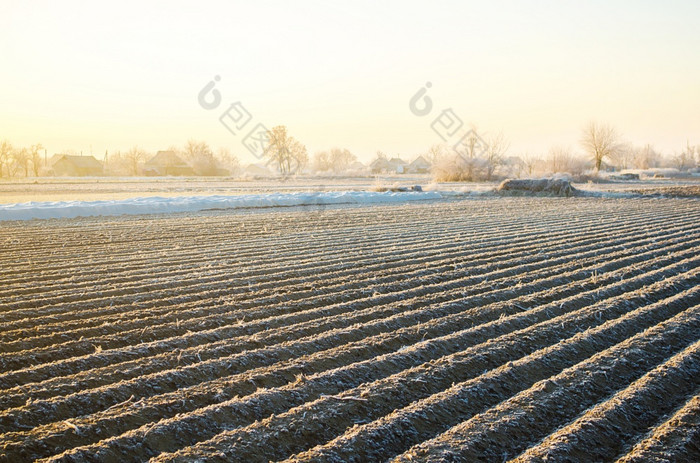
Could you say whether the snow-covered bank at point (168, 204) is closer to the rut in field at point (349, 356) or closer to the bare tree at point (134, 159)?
the rut in field at point (349, 356)

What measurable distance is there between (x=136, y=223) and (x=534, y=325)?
11099 millimetres

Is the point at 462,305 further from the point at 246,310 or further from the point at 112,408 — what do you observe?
the point at 112,408

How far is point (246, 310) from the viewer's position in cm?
529

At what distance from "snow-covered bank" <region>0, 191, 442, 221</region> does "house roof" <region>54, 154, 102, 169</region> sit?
6027cm

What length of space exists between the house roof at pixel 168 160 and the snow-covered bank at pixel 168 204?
53311mm

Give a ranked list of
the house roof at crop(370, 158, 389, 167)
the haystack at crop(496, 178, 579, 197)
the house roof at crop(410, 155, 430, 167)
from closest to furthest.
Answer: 1. the haystack at crop(496, 178, 579, 197)
2. the house roof at crop(410, 155, 430, 167)
3. the house roof at crop(370, 158, 389, 167)

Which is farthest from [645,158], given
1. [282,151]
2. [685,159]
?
[282,151]

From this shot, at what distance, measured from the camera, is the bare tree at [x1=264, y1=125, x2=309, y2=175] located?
68.8m

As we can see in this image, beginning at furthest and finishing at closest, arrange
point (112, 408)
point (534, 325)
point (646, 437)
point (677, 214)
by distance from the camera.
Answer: point (677, 214)
point (534, 325)
point (112, 408)
point (646, 437)

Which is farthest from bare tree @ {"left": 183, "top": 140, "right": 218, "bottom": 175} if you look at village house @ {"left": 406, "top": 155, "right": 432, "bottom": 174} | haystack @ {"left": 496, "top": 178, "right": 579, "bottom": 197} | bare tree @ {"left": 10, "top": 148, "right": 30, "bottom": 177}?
haystack @ {"left": 496, "top": 178, "right": 579, "bottom": 197}

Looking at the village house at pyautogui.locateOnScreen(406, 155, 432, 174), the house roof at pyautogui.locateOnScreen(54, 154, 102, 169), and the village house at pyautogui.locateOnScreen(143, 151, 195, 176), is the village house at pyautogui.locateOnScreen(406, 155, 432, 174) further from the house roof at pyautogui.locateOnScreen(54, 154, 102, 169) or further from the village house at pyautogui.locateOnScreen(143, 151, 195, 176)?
the house roof at pyautogui.locateOnScreen(54, 154, 102, 169)

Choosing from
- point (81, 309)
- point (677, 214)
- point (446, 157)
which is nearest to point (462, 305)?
point (81, 309)

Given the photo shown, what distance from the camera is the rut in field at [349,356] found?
2.89 m

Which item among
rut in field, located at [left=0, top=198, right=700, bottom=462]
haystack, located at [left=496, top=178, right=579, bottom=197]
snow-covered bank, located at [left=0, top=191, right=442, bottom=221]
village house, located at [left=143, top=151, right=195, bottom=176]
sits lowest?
rut in field, located at [left=0, top=198, right=700, bottom=462]
